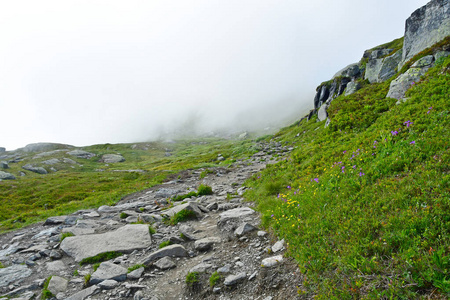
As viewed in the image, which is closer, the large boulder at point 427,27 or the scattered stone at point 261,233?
the scattered stone at point 261,233

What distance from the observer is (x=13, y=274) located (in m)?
9.01

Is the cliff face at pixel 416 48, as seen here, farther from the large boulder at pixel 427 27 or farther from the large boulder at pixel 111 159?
the large boulder at pixel 111 159

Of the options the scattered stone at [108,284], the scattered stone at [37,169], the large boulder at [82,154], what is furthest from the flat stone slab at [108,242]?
the large boulder at [82,154]

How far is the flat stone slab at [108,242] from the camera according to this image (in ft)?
32.5

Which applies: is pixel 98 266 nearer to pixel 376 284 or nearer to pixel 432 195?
pixel 376 284

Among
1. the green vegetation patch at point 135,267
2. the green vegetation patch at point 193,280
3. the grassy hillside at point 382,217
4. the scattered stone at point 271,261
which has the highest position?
the grassy hillside at point 382,217

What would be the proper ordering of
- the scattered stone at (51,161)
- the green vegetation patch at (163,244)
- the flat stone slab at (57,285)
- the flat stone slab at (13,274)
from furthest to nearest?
the scattered stone at (51,161) → the green vegetation patch at (163,244) → the flat stone slab at (13,274) → the flat stone slab at (57,285)

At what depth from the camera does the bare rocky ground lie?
6.35 metres

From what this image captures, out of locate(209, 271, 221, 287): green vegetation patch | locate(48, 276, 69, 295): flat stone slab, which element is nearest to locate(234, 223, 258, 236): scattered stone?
locate(209, 271, 221, 287): green vegetation patch

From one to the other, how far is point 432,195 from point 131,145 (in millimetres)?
170474

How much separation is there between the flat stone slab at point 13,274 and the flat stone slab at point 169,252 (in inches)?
188

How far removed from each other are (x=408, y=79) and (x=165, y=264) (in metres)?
19.3

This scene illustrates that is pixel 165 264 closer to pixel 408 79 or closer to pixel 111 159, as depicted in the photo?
pixel 408 79

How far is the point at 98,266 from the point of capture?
8.82m
